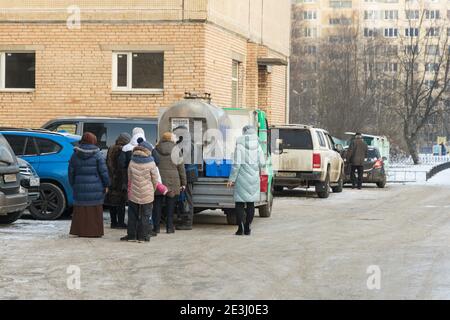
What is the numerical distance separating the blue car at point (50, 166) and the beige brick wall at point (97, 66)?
8.38 metres

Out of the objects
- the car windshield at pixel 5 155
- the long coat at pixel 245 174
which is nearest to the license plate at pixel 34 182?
the car windshield at pixel 5 155

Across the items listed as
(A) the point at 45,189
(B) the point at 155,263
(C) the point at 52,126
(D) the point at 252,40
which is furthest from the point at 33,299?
(D) the point at 252,40

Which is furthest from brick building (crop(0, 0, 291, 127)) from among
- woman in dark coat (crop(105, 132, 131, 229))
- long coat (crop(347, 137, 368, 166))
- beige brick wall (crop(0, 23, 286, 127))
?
woman in dark coat (crop(105, 132, 131, 229))

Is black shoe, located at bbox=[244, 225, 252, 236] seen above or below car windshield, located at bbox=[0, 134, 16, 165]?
below

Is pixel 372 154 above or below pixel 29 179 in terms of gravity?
below

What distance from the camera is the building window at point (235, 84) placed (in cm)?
3045

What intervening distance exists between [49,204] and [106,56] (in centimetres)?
997

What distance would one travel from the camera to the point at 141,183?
48.1 ft

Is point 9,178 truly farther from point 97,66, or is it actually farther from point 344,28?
point 344,28

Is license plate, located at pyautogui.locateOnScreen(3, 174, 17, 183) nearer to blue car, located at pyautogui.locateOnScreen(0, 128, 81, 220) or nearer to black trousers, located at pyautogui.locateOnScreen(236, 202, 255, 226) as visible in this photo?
blue car, located at pyautogui.locateOnScreen(0, 128, 81, 220)

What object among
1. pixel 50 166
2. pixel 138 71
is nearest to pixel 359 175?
pixel 138 71

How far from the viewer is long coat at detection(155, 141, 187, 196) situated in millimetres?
15859

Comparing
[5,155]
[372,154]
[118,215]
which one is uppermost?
[5,155]

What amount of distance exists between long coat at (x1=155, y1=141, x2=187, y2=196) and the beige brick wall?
34.2 ft
